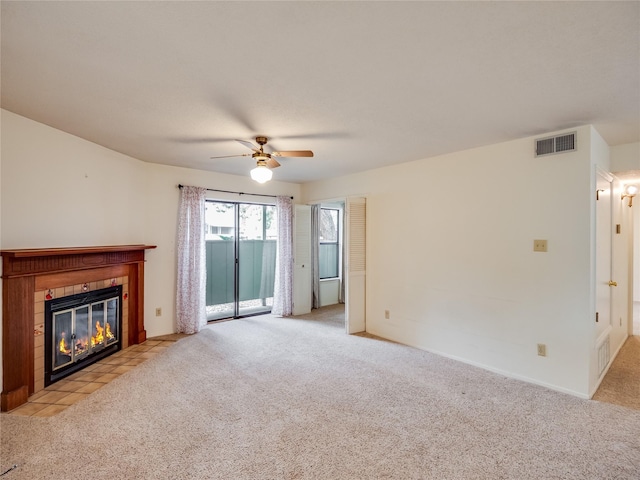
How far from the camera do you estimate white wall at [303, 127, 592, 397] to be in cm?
283

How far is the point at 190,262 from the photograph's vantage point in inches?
180

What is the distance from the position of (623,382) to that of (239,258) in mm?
5137

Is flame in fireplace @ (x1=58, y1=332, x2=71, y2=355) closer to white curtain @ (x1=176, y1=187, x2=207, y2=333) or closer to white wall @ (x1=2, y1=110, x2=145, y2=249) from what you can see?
white wall @ (x1=2, y1=110, x2=145, y2=249)

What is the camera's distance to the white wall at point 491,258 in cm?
283

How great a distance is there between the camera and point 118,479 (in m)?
1.79

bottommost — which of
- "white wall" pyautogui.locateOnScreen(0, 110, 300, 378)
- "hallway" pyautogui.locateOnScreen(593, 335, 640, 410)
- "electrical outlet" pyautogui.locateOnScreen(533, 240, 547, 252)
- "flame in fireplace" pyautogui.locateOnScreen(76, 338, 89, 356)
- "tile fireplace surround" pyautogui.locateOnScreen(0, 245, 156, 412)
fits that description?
"hallway" pyautogui.locateOnScreen(593, 335, 640, 410)

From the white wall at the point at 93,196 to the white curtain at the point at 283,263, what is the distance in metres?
0.39

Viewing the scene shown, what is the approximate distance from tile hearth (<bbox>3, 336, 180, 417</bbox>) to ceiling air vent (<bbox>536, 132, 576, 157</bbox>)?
4.83 metres

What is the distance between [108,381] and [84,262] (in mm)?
1279

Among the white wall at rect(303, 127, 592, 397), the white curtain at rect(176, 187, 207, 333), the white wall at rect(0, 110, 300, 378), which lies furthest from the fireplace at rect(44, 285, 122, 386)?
the white wall at rect(303, 127, 592, 397)

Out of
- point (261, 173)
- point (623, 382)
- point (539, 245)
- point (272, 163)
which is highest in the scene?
point (272, 163)

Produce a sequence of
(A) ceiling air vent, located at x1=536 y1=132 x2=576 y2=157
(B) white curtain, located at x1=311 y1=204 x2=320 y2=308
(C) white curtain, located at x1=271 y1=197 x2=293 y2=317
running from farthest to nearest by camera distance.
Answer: (B) white curtain, located at x1=311 y1=204 x2=320 y2=308
(C) white curtain, located at x1=271 y1=197 x2=293 y2=317
(A) ceiling air vent, located at x1=536 y1=132 x2=576 y2=157

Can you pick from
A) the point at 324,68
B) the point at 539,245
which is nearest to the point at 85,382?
the point at 324,68

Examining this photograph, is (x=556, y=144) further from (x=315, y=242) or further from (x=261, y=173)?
(x=315, y=242)
